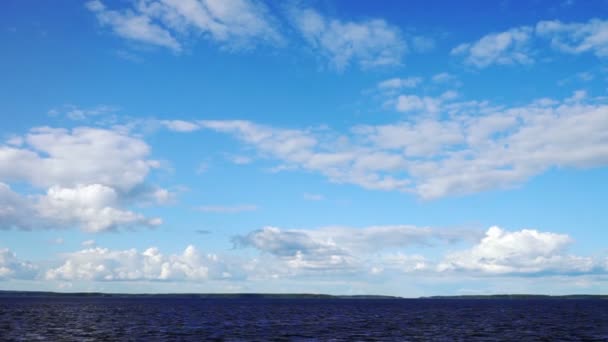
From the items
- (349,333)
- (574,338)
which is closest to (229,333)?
(349,333)

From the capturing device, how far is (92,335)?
77938 mm

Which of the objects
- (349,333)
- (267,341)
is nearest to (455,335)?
(349,333)

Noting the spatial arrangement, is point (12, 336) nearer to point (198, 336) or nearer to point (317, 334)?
point (198, 336)

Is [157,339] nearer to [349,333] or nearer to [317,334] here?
[317,334]

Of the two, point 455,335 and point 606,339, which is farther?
point 455,335

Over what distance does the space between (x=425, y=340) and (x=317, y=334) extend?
17.2 meters

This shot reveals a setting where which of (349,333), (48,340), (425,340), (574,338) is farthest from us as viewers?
(349,333)

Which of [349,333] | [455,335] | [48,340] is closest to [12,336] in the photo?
[48,340]

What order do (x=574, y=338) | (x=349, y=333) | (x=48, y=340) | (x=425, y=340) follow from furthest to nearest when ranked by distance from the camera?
(x=349, y=333) < (x=574, y=338) < (x=425, y=340) < (x=48, y=340)

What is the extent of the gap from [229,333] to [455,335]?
35883mm

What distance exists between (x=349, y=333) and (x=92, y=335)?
39.7 m

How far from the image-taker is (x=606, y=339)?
76.8 m

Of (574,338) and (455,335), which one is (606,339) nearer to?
(574,338)

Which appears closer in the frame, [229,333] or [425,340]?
[425,340]
